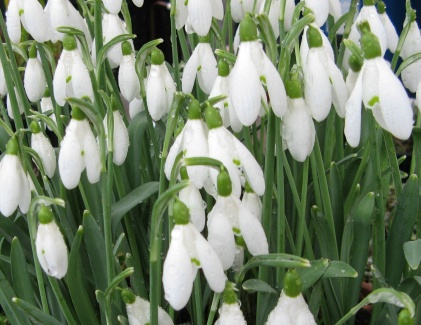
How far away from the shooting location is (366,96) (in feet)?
2.31

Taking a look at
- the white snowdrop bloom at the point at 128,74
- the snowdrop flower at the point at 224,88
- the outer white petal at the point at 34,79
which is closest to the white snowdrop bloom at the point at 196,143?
the snowdrop flower at the point at 224,88

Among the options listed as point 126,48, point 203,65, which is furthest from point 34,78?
point 203,65

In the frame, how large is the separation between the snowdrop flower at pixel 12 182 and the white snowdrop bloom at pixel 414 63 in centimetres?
63

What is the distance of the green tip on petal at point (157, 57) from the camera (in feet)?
3.28

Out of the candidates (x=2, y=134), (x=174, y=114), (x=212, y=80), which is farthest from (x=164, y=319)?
(x=2, y=134)

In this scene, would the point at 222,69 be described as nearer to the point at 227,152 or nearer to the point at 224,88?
the point at 224,88

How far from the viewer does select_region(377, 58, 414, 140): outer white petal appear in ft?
2.25

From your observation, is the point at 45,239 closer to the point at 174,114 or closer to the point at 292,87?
the point at 174,114

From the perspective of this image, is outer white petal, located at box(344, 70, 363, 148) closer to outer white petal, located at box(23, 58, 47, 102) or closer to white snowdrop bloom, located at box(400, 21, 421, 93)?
white snowdrop bloom, located at box(400, 21, 421, 93)

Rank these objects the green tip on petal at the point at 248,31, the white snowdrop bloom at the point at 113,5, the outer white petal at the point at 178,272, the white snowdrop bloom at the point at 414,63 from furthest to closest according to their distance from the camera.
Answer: the white snowdrop bloom at the point at 414,63
the white snowdrop bloom at the point at 113,5
the green tip on petal at the point at 248,31
the outer white petal at the point at 178,272

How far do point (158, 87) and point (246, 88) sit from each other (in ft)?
0.97

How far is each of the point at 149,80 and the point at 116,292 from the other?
12.5 inches

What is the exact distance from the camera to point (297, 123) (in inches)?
30.7

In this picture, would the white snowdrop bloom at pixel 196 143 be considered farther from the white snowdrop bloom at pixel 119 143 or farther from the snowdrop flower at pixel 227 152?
the white snowdrop bloom at pixel 119 143
